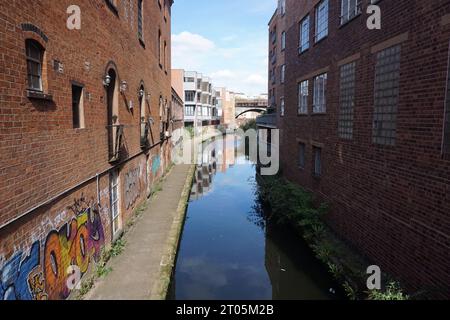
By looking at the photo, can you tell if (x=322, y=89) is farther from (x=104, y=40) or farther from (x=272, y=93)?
(x=272, y=93)

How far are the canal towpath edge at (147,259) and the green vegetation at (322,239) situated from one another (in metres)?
3.96

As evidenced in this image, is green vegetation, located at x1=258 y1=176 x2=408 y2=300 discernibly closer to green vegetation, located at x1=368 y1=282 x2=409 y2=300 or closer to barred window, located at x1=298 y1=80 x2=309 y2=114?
green vegetation, located at x1=368 y1=282 x2=409 y2=300

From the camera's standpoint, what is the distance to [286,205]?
41.3 ft

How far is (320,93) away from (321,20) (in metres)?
2.78

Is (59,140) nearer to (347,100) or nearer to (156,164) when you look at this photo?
(347,100)

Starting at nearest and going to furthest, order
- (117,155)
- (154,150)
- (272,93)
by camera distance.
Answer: (117,155), (154,150), (272,93)

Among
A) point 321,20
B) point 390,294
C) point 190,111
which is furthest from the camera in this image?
point 190,111

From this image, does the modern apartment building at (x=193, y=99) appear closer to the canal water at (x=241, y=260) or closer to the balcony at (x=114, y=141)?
the canal water at (x=241, y=260)

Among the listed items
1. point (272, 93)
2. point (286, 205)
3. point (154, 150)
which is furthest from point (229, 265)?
point (272, 93)

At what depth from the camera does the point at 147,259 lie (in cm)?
826

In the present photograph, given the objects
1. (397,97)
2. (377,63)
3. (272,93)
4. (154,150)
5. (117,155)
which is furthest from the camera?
(272,93)

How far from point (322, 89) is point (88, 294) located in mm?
9624

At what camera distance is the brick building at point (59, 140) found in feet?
14.2

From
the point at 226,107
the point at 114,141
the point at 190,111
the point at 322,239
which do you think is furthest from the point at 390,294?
the point at 226,107
